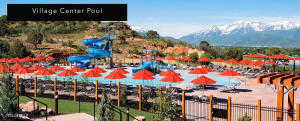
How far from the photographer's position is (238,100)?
21.0 meters

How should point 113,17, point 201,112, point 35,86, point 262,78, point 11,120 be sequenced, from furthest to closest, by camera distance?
point 113,17
point 35,86
point 201,112
point 11,120
point 262,78

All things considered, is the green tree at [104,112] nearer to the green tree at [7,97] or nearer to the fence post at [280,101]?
the green tree at [7,97]

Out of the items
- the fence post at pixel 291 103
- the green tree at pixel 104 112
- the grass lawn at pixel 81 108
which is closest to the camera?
the green tree at pixel 104 112

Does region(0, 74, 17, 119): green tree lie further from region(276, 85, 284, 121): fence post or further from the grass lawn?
region(276, 85, 284, 121): fence post

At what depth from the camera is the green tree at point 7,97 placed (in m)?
13.2

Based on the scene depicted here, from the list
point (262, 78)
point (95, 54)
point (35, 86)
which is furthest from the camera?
point (95, 54)

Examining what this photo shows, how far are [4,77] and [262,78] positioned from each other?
9.78 metres

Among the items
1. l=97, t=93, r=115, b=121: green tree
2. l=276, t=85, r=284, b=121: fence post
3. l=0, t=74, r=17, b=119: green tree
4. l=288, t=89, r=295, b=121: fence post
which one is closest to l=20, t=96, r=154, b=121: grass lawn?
l=0, t=74, r=17, b=119: green tree

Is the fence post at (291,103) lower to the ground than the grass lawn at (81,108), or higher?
higher

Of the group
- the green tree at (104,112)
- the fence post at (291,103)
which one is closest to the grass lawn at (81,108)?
the green tree at (104,112)

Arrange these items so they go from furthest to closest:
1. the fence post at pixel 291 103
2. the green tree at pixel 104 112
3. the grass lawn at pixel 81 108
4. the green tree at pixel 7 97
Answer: the grass lawn at pixel 81 108, the green tree at pixel 7 97, the fence post at pixel 291 103, the green tree at pixel 104 112

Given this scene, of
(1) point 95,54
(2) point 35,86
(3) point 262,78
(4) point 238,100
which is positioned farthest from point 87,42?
(3) point 262,78

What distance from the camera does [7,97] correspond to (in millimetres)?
13609

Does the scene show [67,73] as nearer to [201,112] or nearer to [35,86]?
[35,86]
